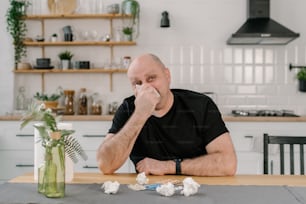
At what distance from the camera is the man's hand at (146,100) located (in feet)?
6.87

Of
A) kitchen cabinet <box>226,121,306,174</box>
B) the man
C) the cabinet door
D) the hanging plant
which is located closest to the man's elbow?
the man

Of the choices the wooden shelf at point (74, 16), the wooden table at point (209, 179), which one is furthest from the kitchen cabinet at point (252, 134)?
the wooden table at point (209, 179)

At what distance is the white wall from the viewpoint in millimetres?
4766

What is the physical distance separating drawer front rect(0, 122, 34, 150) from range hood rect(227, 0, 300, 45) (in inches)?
81.3

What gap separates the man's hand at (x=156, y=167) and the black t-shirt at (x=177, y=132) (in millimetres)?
186

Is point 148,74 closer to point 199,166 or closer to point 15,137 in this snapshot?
point 199,166

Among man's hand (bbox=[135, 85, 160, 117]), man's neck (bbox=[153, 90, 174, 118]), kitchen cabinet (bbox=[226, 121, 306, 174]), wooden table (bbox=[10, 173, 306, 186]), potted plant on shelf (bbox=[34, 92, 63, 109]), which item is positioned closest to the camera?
wooden table (bbox=[10, 173, 306, 186])

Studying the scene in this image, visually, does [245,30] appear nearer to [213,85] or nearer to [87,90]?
[213,85]

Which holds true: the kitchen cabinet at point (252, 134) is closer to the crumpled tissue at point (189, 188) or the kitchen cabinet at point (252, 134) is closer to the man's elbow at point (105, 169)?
the man's elbow at point (105, 169)

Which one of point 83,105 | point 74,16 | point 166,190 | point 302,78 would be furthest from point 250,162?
point 166,190

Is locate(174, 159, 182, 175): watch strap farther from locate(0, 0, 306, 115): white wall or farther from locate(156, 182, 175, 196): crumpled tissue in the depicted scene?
locate(0, 0, 306, 115): white wall

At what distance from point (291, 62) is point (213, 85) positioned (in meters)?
0.81

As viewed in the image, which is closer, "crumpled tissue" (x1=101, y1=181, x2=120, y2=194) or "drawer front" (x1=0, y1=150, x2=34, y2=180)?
"crumpled tissue" (x1=101, y1=181, x2=120, y2=194)

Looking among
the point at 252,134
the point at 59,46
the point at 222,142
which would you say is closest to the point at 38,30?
the point at 59,46
